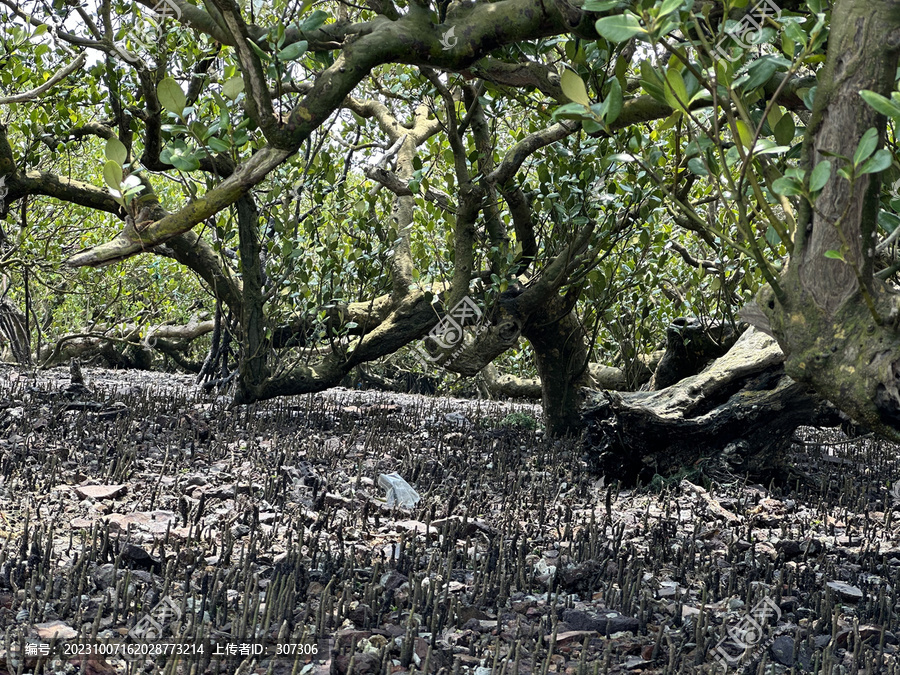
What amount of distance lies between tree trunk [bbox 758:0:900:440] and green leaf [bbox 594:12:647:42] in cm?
53

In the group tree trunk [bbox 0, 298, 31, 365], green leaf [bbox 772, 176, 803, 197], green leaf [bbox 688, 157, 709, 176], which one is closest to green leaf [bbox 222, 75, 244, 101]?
green leaf [bbox 688, 157, 709, 176]

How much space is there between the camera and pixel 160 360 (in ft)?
53.1

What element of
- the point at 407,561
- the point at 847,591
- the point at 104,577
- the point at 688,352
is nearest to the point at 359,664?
the point at 407,561

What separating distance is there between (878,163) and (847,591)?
1.97 m

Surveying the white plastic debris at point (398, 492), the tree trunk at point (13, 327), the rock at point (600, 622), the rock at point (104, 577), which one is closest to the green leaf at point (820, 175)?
the rock at point (600, 622)

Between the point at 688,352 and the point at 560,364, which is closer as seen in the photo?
the point at 560,364

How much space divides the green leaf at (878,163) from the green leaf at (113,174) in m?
1.96

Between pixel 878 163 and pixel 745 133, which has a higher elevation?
pixel 745 133

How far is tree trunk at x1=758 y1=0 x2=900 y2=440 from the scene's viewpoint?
189 centimetres

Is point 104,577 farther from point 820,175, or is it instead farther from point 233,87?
point 820,175

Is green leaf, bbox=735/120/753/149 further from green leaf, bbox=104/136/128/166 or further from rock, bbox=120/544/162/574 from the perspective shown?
rock, bbox=120/544/162/574

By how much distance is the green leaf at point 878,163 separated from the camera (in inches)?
64.7

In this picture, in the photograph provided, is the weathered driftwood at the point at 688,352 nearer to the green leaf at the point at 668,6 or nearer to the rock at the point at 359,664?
the rock at the point at 359,664

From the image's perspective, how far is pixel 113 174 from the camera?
7.66 feet
